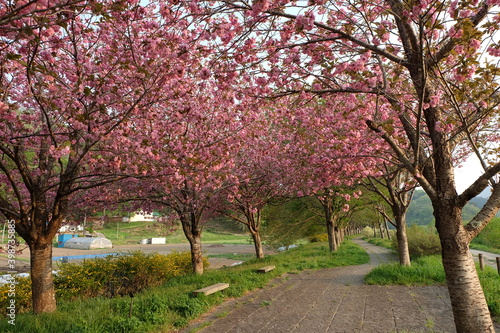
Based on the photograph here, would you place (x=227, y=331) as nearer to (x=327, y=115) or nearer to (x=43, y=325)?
(x=43, y=325)

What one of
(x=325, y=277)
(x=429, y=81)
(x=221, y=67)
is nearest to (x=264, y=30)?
(x=221, y=67)

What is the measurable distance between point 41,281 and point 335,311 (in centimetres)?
709

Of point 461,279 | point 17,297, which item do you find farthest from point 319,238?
point 461,279

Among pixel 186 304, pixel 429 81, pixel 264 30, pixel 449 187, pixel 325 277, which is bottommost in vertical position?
pixel 325 277

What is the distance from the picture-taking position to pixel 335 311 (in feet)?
25.1

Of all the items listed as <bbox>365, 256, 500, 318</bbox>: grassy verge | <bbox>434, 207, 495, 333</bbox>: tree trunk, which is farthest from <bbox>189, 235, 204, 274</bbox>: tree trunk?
<bbox>434, 207, 495, 333</bbox>: tree trunk

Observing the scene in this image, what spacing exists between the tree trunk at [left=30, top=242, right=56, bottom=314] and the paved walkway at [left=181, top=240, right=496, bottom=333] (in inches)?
127

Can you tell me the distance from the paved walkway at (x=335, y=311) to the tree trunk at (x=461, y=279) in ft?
8.45

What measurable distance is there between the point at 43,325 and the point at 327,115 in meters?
→ 8.87

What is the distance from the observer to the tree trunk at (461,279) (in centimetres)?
376

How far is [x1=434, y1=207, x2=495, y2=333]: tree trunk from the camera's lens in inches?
148

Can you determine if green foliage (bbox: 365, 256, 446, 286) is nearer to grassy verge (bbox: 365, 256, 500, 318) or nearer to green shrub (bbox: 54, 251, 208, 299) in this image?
grassy verge (bbox: 365, 256, 500, 318)

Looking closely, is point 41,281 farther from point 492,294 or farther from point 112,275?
point 492,294

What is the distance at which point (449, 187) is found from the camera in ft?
13.8
